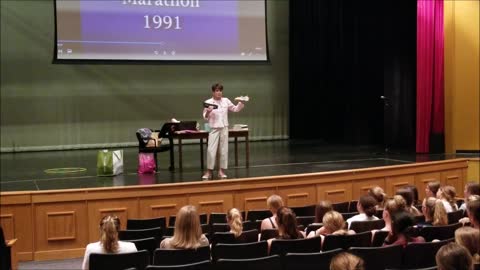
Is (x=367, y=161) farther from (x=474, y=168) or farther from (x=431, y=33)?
(x=431, y=33)

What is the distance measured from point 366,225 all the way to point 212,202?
3.07 meters

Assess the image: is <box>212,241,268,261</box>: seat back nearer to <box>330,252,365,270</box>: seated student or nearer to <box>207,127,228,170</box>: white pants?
<box>330,252,365,270</box>: seated student

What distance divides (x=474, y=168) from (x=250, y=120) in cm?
685

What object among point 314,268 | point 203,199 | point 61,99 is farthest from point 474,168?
point 61,99

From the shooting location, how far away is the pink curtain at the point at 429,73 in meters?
11.3

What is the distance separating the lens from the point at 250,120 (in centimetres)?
1586

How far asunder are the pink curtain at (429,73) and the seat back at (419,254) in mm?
7519

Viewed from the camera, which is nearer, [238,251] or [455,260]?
[455,260]

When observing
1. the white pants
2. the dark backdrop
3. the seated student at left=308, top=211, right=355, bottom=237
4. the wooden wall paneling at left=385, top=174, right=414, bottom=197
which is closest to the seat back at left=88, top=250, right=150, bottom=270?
the seated student at left=308, top=211, right=355, bottom=237

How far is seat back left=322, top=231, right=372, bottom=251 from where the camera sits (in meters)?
4.54

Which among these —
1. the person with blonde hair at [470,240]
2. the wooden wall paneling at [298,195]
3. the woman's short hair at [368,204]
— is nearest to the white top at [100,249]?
the woman's short hair at [368,204]

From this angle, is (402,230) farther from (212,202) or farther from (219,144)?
(219,144)

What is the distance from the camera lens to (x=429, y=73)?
11.4 meters

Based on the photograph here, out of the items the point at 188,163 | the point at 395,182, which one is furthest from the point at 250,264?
the point at 188,163
